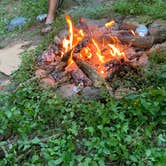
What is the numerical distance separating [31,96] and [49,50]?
0.81 m

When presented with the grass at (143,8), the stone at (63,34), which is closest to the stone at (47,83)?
the stone at (63,34)

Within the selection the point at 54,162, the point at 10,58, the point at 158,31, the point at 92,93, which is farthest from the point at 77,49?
the point at 54,162

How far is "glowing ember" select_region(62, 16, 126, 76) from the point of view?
425 cm

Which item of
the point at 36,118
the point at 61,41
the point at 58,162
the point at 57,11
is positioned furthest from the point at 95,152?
the point at 57,11

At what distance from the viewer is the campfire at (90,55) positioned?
4164 mm

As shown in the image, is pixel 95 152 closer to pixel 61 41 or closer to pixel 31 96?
pixel 31 96

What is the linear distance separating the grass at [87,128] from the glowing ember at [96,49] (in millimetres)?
348

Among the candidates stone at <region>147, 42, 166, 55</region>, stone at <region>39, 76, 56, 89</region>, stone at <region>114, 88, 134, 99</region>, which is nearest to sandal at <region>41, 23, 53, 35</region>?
stone at <region>39, 76, 56, 89</region>

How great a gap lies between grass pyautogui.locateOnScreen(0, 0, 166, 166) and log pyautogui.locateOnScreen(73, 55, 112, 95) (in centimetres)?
13

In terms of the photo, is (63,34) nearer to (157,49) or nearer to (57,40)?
(57,40)

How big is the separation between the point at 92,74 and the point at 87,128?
0.74 metres

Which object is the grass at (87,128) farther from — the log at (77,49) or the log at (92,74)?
the log at (77,49)

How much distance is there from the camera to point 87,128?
356 cm

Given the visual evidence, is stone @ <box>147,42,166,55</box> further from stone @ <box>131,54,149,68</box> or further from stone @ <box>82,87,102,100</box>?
stone @ <box>82,87,102,100</box>
